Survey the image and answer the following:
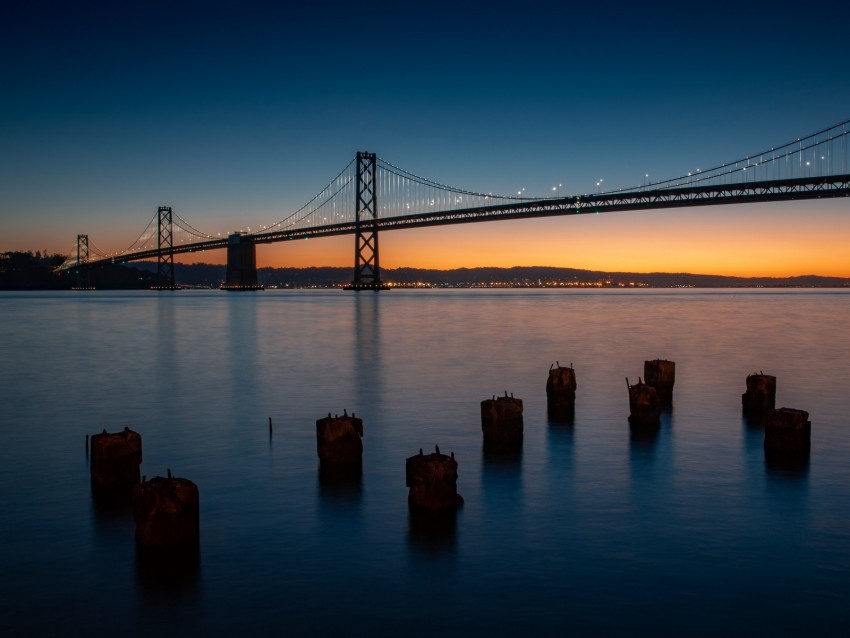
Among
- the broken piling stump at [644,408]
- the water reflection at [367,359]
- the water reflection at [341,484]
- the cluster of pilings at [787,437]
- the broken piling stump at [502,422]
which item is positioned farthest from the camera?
the water reflection at [367,359]

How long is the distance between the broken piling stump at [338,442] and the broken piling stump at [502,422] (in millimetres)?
1871

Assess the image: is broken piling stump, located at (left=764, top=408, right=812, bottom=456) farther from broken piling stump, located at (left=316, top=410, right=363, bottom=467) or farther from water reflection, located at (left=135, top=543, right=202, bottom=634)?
water reflection, located at (left=135, top=543, right=202, bottom=634)

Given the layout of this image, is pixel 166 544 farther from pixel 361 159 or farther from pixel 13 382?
pixel 361 159

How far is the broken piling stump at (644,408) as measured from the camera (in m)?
11.0

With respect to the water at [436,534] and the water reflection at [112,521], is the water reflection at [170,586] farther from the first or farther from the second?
the water reflection at [112,521]

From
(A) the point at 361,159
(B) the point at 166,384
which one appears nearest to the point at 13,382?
(B) the point at 166,384

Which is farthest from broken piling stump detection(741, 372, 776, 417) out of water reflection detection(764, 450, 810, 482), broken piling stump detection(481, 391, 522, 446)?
broken piling stump detection(481, 391, 522, 446)

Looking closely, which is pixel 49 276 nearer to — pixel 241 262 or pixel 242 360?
pixel 241 262

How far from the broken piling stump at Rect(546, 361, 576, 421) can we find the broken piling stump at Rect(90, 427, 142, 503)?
645cm

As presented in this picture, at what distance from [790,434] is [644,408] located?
2.34m

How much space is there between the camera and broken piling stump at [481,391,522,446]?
962 centimetres

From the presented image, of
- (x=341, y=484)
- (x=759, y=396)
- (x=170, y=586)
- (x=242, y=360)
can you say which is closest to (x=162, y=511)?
(x=170, y=586)

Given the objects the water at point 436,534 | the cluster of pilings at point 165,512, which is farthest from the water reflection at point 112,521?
the cluster of pilings at point 165,512

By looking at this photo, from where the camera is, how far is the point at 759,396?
39.3 ft
